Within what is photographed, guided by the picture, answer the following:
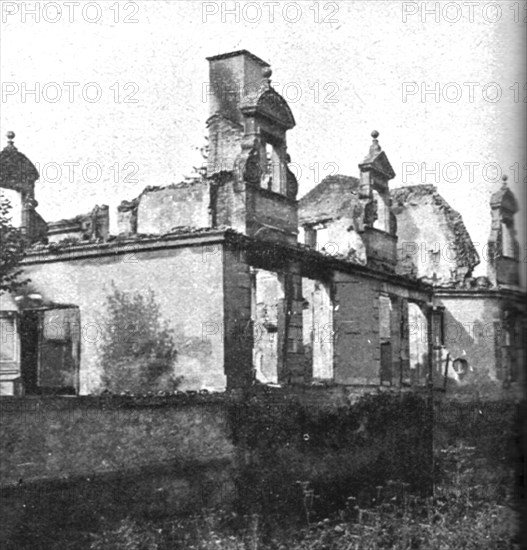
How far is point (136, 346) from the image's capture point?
15.5 metres

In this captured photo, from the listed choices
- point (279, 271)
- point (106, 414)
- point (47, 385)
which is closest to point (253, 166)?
point (279, 271)

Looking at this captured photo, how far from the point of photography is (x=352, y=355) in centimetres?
1912

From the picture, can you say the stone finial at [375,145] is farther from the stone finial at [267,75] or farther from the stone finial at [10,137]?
the stone finial at [10,137]

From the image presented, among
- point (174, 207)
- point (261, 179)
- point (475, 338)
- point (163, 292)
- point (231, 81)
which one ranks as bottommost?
point (475, 338)

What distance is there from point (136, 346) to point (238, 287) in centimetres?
243

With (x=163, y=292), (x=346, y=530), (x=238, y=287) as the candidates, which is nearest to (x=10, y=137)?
(x=163, y=292)

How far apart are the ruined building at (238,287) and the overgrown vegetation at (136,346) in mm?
62

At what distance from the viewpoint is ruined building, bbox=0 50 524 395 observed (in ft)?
49.0

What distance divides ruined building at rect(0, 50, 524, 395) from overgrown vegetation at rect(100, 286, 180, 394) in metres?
0.06

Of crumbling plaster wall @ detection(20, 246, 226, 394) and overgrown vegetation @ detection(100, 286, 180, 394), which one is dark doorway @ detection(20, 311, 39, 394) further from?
overgrown vegetation @ detection(100, 286, 180, 394)

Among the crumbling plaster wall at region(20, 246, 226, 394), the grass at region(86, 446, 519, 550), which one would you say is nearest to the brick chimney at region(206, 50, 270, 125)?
the crumbling plaster wall at region(20, 246, 226, 394)

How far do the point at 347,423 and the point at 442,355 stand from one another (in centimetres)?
1123

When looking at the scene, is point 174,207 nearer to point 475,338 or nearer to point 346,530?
point 346,530

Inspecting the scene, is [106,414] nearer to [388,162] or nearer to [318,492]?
[318,492]
